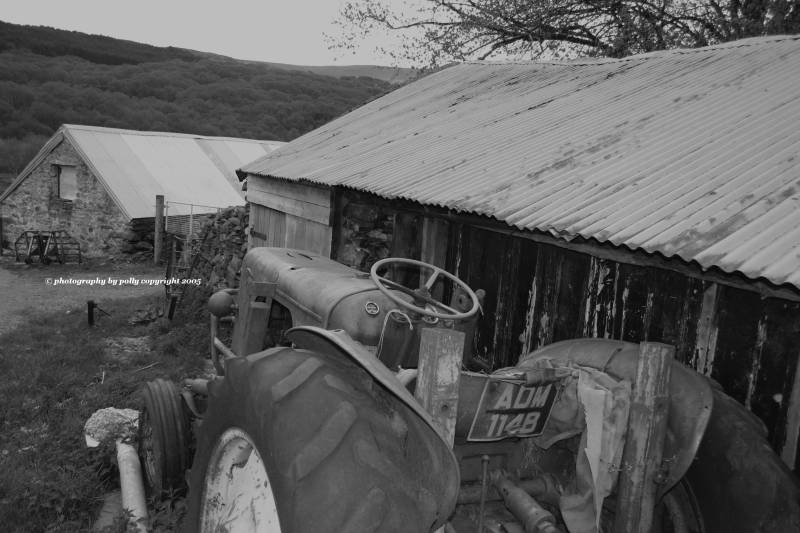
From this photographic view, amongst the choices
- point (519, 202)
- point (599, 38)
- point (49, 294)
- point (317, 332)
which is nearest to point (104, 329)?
point (49, 294)

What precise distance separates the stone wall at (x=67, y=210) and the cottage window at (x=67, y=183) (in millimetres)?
118

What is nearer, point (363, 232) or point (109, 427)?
point (109, 427)

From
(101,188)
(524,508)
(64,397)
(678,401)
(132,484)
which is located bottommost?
(64,397)

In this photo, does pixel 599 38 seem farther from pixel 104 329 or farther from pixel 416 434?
pixel 416 434

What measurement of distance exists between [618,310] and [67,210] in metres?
18.1

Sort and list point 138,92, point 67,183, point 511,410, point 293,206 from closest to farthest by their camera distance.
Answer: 1. point 511,410
2. point 293,206
3. point 67,183
4. point 138,92

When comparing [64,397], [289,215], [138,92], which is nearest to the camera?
[64,397]

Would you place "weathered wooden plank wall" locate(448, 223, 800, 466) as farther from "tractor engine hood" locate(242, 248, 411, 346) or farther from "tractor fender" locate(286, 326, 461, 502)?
"tractor fender" locate(286, 326, 461, 502)

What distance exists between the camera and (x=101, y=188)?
708 inches

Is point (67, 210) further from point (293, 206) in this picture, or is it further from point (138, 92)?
point (138, 92)

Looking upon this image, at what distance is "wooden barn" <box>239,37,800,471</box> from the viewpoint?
133 inches

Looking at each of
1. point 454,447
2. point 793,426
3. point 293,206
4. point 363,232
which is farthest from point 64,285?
point 793,426

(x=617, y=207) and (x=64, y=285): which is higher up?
(x=617, y=207)

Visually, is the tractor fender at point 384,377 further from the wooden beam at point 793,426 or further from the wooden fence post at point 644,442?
the wooden beam at point 793,426
